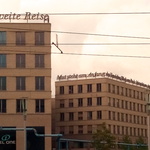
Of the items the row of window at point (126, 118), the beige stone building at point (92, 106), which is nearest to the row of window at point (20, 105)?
the beige stone building at point (92, 106)

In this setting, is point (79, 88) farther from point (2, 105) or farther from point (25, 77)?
point (2, 105)

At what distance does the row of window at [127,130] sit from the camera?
125 meters

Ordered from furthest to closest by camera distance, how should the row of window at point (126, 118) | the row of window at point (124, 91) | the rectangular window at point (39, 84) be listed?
the row of window at point (124, 91), the row of window at point (126, 118), the rectangular window at point (39, 84)

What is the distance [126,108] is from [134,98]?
18.4 ft

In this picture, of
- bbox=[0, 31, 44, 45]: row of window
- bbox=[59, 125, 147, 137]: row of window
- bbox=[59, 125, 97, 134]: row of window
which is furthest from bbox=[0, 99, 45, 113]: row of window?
bbox=[59, 125, 97, 134]: row of window

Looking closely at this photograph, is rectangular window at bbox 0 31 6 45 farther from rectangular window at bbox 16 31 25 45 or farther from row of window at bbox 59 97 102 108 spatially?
row of window at bbox 59 97 102 108

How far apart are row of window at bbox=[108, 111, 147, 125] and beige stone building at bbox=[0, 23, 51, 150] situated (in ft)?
119

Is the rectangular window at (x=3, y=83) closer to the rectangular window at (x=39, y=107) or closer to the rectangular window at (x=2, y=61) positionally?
the rectangular window at (x=2, y=61)

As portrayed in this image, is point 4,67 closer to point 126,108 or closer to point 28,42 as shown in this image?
point 28,42

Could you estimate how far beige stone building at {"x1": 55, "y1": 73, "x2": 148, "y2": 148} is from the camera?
124062 millimetres

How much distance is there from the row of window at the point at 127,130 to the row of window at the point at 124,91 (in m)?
7.31

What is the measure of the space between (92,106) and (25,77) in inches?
1466

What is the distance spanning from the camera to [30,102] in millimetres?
90000

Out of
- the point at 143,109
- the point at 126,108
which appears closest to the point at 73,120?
the point at 126,108
